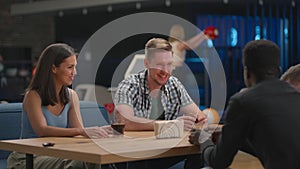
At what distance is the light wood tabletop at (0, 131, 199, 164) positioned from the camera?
2654 mm

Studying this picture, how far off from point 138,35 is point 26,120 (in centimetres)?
1202

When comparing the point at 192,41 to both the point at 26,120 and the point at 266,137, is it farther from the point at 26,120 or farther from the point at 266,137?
the point at 266,137

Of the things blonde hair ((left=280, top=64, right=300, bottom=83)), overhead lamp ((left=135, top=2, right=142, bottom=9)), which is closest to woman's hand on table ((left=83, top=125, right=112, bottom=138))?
blonde hair ((left=280, top=64, right=300, bottom=83))

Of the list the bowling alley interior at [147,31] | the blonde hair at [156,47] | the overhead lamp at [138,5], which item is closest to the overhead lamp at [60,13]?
the bowling alley interior at [147,31]

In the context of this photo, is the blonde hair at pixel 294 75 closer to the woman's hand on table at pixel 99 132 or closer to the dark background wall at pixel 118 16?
the woman's hand on table at pixel 99 132

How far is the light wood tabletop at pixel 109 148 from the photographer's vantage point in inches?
104

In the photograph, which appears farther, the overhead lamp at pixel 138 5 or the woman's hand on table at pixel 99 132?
the overhead lamp at pixel 138 5

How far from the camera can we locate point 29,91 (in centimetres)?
357

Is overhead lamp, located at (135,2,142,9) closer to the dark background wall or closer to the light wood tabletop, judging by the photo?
the dark background wall

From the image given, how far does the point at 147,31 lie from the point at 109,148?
11.2 m

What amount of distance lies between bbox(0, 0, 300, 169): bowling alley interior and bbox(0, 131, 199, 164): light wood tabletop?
27.0 ft

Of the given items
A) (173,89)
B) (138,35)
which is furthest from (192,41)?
(173,89)

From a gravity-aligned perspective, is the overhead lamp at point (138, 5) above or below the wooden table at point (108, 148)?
above

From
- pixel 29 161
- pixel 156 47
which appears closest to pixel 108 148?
pixel 29 161
